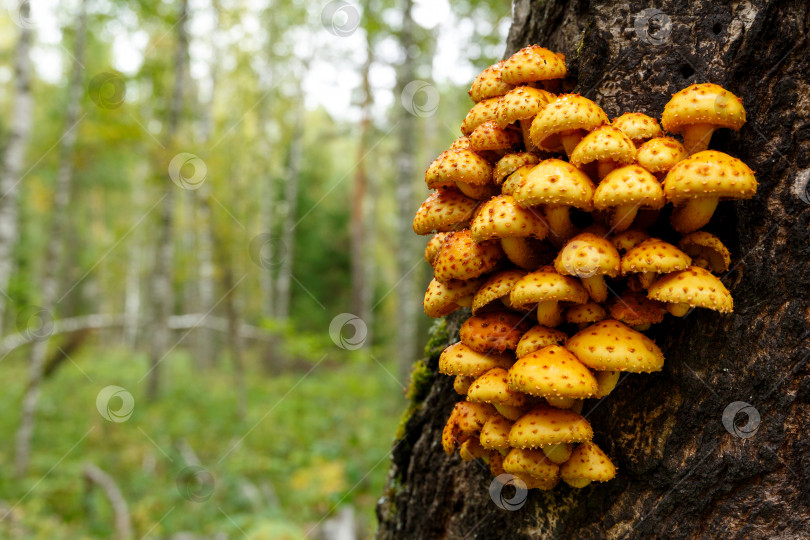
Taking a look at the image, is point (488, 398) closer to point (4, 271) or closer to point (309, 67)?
point (4, 271)

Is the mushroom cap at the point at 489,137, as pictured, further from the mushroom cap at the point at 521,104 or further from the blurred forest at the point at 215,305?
the blurred forest at the point at 215,305

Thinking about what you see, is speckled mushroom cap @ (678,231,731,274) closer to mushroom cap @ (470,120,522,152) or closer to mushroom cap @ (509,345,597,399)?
mushroom cap @ (509,345,597,399)

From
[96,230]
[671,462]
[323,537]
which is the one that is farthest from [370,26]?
[96,230]

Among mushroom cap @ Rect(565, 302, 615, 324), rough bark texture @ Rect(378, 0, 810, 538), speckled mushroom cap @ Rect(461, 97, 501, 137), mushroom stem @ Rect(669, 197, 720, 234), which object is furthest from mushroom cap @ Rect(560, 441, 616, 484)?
speckled mushroom cap @ Rect(461, 97, 501, 137)

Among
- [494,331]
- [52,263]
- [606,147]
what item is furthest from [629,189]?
[52,263]

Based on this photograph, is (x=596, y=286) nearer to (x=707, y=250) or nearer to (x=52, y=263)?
(x=707, y=250)
